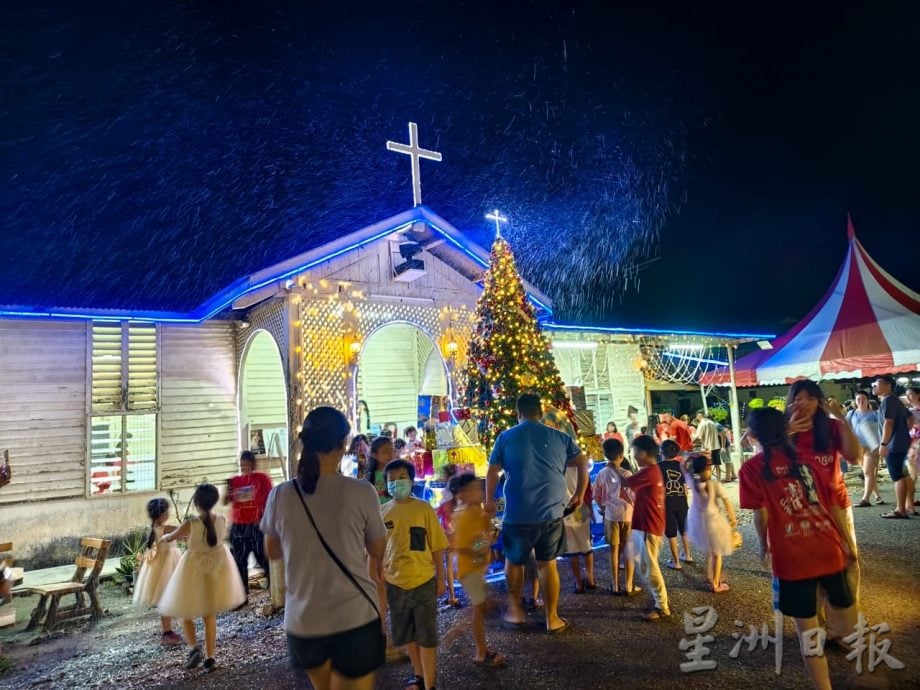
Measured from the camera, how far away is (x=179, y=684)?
4.49 m

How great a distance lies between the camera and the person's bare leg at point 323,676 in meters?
2.58

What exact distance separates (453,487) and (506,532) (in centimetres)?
66

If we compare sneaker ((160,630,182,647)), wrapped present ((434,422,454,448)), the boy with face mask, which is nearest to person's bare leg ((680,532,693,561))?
wrapped present ((434,422,454,448))

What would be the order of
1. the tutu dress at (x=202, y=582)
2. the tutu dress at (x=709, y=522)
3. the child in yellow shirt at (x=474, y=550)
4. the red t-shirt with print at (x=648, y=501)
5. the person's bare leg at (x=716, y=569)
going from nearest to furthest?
the child in yellow shirt at (x=474, y=550), the tutu dress at (x=202, y=582), the red t-shirt with print at (x=648, y=501), the person's bare leg at (x=716, y=569), the tutu dress at (x=709, y=522)

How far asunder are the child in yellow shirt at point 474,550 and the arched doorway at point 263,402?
7.52 metres

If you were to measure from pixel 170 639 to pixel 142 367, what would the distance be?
6.47 metres

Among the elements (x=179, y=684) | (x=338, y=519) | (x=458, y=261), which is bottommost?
(x=179, y=684)

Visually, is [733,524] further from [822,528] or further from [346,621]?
[346,621]

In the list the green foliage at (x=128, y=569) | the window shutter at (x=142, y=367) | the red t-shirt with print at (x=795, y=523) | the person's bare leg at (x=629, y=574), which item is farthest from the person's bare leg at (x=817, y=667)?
the window shutter at (x=142, y=367)

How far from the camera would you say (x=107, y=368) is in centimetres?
1015

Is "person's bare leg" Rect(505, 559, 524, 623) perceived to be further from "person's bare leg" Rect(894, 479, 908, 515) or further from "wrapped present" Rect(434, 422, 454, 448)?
"person's bare leg" Rect(894, 479, 908, 515)

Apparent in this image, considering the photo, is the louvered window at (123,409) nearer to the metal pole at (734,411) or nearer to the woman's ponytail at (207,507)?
the woman's ponytail at (207,507)

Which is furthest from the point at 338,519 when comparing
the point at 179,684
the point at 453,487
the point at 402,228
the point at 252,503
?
the point at 402,228

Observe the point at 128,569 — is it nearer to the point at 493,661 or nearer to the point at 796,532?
the point at 493,661
